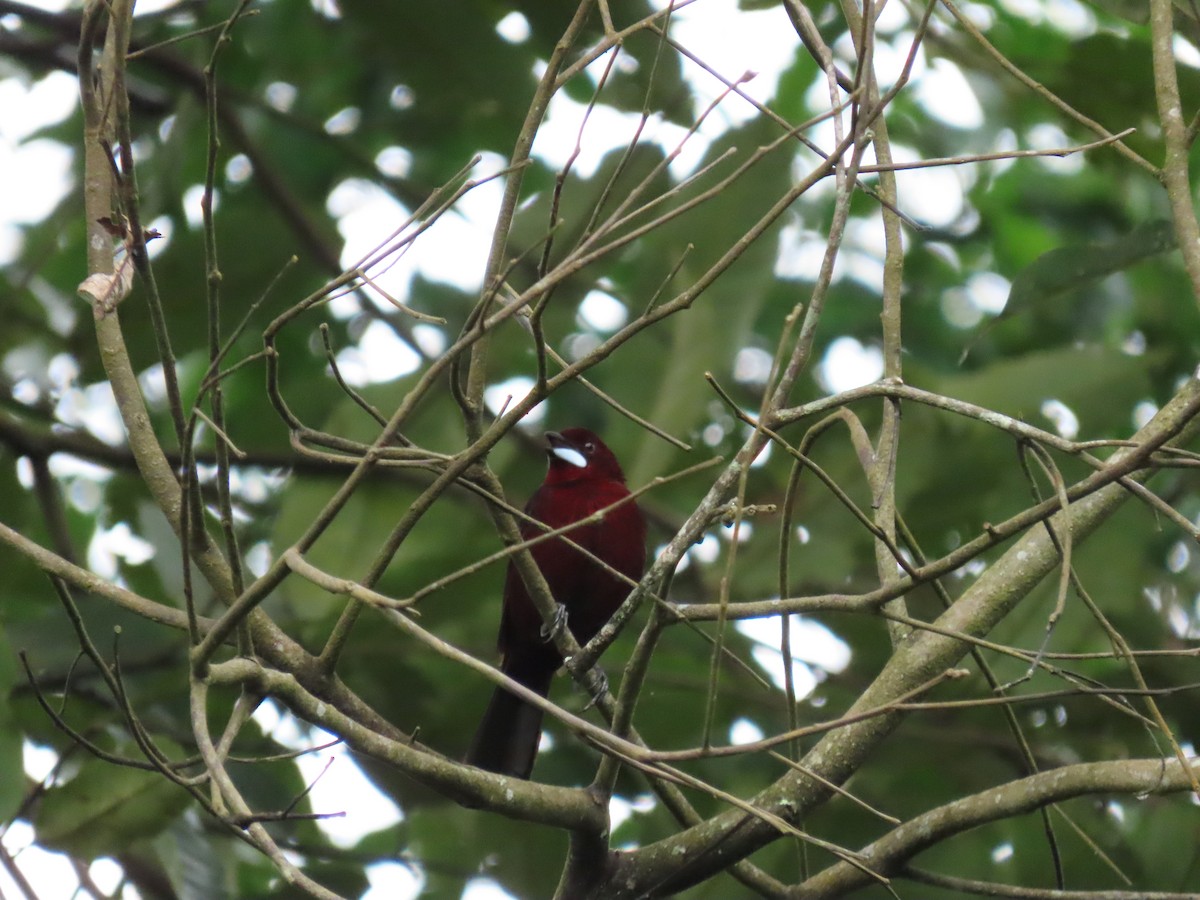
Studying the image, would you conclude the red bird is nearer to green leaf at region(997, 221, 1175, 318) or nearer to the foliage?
the foliage

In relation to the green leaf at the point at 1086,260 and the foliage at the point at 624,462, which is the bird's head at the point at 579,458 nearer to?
the foliage at the point at 624,462

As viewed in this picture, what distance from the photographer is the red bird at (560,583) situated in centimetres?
480

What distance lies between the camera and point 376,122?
6.06 metres

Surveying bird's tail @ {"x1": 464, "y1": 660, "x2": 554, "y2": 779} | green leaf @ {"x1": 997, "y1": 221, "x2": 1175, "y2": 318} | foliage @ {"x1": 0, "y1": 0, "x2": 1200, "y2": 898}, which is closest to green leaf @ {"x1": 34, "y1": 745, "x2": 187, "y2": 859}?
foliage @ {"x1": 0, "y1": 0, "x2": 1200, "y2": 898}

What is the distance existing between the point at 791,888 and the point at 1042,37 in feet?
15.2

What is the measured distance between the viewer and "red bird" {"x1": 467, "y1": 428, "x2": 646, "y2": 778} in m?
4.80

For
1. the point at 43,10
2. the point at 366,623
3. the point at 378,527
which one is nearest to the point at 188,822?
the point at 366,623

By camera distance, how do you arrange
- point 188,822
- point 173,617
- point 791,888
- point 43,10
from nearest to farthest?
point 173,617 < point 791,888 < point 188,822 < point 43,10

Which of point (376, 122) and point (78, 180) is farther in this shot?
point (376, 122)

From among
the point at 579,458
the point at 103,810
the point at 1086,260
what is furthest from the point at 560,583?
the point at 1086,260

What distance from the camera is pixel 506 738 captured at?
4816mm

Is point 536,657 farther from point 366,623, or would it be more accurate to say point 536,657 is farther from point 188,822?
point 188,822

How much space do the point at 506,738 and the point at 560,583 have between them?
52 centimetres

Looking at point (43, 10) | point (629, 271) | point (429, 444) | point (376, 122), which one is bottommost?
point (429, 444)
